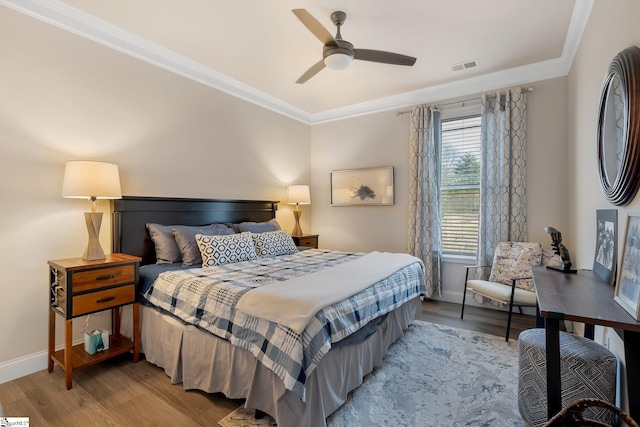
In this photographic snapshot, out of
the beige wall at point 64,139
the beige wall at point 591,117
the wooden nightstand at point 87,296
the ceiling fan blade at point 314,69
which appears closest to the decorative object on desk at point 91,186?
the wooden nightstand at point 87,296

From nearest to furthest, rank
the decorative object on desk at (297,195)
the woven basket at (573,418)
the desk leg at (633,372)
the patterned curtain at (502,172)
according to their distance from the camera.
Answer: the woven basket at (573,418) → the desk leg at (633,372) → the patterned curtain at (502,172) → the decorative object on desk at (297,195)

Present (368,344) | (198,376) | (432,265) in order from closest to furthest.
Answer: (198,376) < (368,344) < (432,265)

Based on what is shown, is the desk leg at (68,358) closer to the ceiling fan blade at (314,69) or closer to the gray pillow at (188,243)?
the gray pillow at (188,243)

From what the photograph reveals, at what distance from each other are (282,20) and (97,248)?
8.05ft

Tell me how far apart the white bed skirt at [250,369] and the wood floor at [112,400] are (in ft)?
0.33

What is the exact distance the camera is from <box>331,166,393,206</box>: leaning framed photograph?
4500mm

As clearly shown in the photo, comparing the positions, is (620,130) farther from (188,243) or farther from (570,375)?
(188,243)

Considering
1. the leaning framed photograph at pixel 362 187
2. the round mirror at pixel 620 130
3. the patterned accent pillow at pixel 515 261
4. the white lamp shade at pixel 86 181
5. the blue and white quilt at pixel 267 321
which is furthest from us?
the leaning framed photograph at pixel 362 187

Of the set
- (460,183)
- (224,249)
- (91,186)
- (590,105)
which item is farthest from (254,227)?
(590,105)

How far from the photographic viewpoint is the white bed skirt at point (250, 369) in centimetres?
162

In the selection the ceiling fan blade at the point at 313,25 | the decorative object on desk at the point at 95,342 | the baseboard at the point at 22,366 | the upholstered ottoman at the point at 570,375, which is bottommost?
the baseboard at the point at 22,366

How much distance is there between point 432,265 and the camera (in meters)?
4.06

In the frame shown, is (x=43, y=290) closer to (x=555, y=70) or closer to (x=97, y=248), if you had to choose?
(x=97, y=248)

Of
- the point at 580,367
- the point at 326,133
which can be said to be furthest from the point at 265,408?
the point at 326,133
